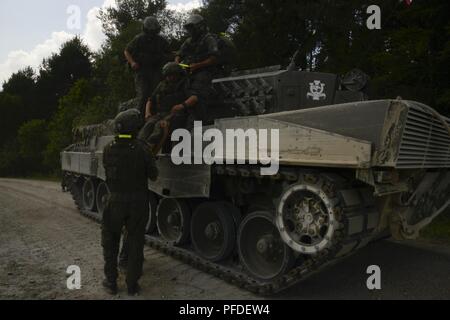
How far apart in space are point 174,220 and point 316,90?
9.60 ft

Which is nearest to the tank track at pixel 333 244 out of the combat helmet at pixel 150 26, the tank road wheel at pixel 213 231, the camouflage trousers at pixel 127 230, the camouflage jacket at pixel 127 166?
the tank road wheel at pixel 213 231

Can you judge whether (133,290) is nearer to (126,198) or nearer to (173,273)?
(173,273)

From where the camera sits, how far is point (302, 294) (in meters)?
5.32

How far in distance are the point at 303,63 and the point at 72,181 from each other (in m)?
9.77

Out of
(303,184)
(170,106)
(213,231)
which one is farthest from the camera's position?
(170,106)

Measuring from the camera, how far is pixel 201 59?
23.9ft

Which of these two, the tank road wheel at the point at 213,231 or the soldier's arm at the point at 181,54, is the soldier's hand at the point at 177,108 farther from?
the soldier's arm at the point at 181,54

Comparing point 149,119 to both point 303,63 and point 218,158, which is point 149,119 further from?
point 303,63

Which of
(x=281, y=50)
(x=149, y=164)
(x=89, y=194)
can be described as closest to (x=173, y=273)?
(x=149, y=164)

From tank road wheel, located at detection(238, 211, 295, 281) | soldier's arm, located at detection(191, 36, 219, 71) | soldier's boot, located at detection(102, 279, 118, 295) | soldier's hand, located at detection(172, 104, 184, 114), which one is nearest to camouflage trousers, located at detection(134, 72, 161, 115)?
soldier's arm, located at detection(191, 36, 219, 71)

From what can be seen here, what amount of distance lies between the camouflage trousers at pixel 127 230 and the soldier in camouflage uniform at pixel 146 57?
3.23m

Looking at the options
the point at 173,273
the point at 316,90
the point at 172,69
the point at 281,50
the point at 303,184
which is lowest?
the point at 173,273

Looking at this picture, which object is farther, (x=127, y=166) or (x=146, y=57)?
(x=146, y=57)
